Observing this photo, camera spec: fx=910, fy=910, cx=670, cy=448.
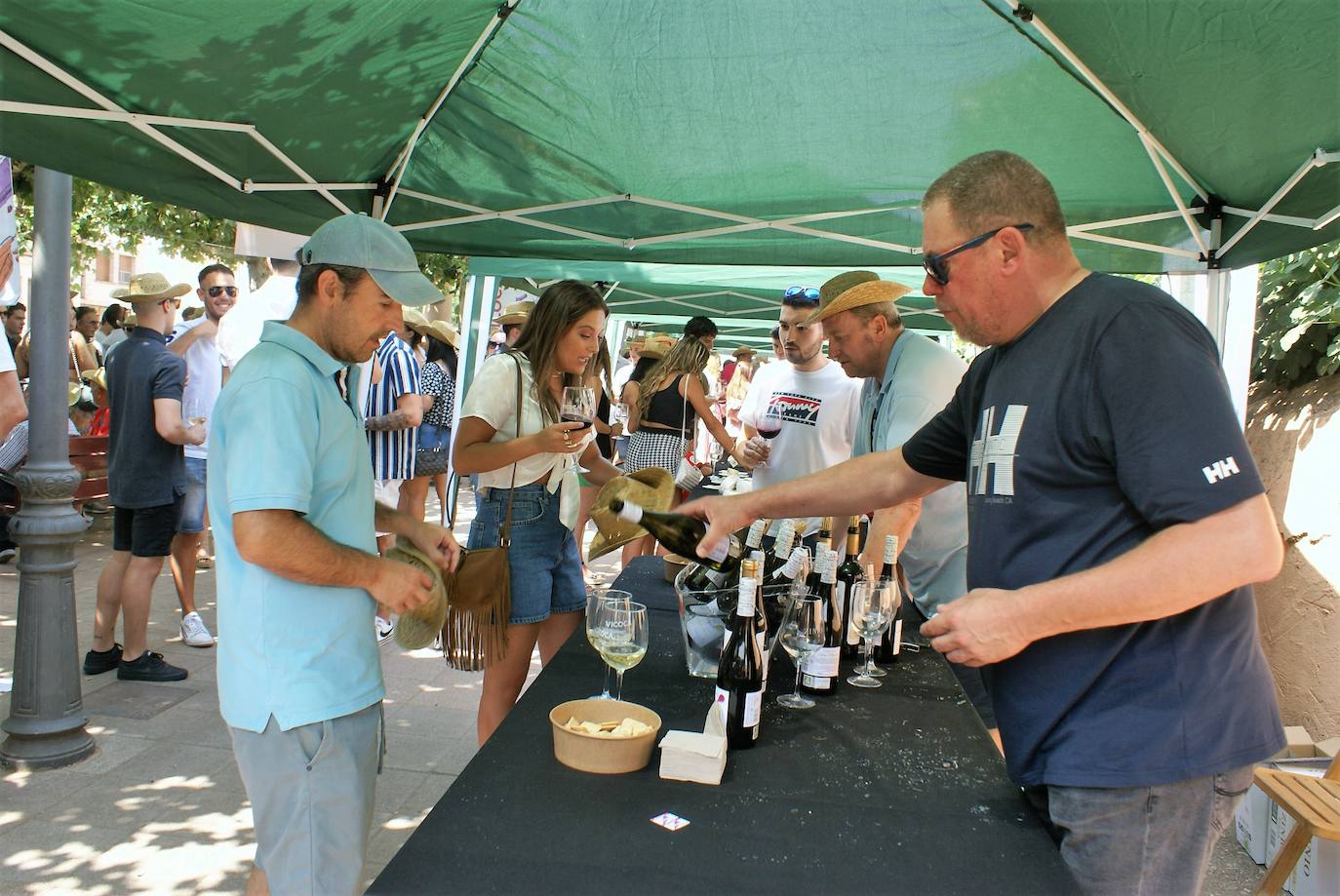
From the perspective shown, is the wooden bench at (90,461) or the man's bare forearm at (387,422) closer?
the man's bare forearm at (387,422)

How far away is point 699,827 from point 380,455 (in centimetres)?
471

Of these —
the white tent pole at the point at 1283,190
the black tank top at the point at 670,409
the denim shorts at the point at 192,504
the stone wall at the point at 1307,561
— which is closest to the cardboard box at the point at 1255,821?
the stone wall at the point at 1307,561

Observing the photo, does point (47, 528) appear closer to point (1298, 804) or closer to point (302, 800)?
point (302, 800)

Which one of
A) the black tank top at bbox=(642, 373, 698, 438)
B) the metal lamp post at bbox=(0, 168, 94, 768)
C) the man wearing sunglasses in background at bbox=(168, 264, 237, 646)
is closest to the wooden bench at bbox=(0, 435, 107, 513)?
the man wearing sunglasses in background at bbox=(168, 264, 237, 646)

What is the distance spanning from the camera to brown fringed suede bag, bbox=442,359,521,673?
2.92m

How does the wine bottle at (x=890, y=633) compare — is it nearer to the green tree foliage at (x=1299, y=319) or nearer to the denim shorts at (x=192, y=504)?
the green tree foliage at (x=1299, y=319)

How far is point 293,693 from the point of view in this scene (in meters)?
1.88

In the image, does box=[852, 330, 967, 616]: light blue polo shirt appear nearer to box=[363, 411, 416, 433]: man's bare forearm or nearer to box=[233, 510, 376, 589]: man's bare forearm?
box=[233, 510, 376, 589]: man's bare forearm

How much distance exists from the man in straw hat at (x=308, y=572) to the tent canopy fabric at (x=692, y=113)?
117cm

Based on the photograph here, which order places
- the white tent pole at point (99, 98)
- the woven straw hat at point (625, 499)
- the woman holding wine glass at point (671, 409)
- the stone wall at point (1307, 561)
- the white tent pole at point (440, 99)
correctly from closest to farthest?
the white tent pole at point (99, 98) → the woven straw hat at point (625, 499) → the white tent pole at point (440, 99) → the stone wall at point (1307, 561) → the woman holding wine glass at point (671, 409)

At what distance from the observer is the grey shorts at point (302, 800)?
1.90 meters

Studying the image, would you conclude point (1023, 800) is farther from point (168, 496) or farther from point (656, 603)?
point (168, 496)

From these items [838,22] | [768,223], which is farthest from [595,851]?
[768,223]

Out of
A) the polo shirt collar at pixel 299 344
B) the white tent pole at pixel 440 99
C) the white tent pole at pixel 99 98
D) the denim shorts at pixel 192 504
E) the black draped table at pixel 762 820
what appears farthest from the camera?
the denim shorts at pixel 192 504
